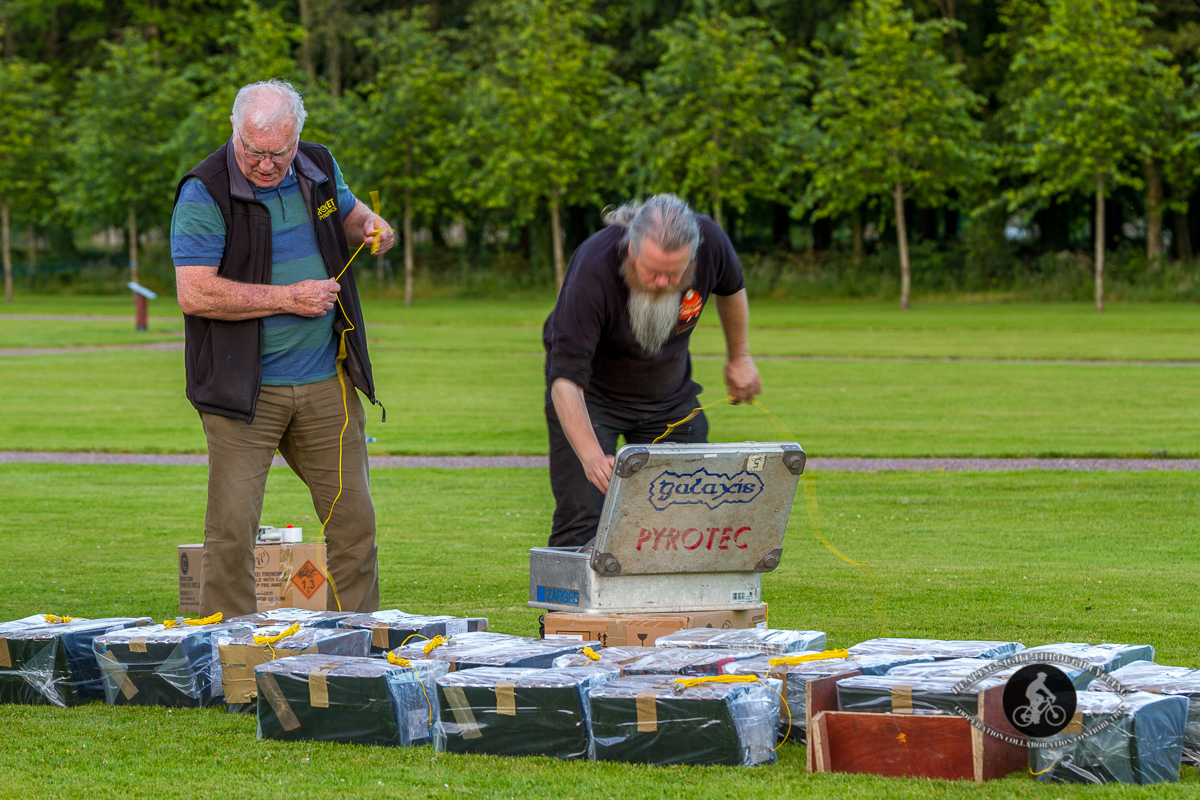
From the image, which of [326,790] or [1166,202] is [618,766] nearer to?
[326,790]

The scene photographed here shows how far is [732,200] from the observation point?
155 ft

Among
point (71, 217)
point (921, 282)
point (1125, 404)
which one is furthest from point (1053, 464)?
point (71, 217)

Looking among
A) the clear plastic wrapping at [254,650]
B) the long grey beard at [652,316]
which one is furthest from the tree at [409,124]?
the clear plastic wrapping at [254,650]

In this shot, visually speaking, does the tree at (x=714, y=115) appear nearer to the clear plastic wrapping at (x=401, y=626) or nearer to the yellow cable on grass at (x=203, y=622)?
the clear plastic wrapping at (x=401, y=626)

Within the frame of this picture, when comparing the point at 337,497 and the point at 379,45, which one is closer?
the point at 337,497

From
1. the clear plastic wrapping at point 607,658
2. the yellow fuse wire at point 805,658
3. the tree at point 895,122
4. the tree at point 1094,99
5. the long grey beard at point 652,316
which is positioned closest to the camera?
the yellow fuse wire at point 805,658

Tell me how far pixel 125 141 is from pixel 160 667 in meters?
54.1

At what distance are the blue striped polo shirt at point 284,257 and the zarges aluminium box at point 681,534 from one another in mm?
1275

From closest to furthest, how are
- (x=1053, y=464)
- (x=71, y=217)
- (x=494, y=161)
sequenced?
(x=1053, y=464), (x=494, y=161), (x=71, y=217)

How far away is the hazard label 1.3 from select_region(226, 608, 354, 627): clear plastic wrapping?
3.79 feet

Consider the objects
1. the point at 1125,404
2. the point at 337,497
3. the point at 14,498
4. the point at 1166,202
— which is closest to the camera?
the point at 337,497

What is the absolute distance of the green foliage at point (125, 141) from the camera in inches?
2163

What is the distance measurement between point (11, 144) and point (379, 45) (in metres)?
14.4

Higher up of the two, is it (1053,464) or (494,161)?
(494,161)
